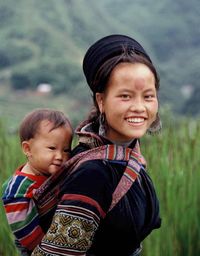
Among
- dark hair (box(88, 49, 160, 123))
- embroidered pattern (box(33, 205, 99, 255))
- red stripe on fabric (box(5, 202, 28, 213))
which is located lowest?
embroidered pattern (box(33, 205, 99, 255))

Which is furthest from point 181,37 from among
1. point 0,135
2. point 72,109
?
point 0,135

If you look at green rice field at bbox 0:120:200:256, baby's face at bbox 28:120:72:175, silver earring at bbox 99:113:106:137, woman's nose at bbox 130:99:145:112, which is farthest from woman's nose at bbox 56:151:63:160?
green rice field at bbox 0:120:200:256

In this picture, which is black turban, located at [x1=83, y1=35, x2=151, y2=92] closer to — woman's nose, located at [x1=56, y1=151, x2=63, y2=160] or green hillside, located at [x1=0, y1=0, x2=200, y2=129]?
woman's nose, located at [x1=56, y1=151, x2=63, y2=160]

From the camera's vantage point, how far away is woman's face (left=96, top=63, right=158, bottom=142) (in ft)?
5.01

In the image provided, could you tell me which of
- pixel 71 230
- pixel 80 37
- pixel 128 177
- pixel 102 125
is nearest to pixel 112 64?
pixel 102 125

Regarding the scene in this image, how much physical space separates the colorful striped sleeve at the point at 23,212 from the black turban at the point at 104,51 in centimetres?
30

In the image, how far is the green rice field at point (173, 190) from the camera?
2.27m

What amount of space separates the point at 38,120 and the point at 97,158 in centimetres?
24

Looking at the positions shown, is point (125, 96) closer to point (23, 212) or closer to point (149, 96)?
point (149, 96)

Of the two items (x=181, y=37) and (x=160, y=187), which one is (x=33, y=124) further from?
(x=181, y=37)

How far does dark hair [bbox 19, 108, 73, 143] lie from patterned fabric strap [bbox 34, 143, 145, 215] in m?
0.15

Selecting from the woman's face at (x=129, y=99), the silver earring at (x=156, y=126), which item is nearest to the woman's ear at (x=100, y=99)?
the woman's face at (x=129, y=99)

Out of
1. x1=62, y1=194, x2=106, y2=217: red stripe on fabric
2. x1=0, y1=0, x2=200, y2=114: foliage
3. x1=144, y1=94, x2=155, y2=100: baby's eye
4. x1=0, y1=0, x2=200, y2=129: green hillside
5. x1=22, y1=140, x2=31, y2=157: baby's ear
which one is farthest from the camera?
x1=0, y1=0, x2=200, y2=114: foliage

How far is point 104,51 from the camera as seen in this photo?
1551 millimetres
